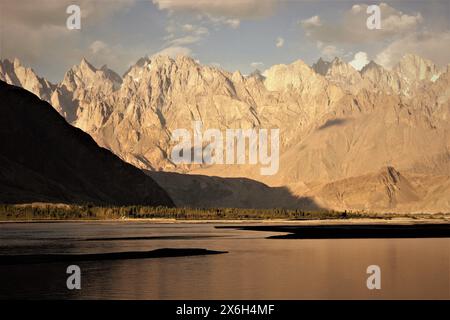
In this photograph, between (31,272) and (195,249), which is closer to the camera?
(31,272)

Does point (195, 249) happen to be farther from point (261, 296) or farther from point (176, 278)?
point (261, 296)

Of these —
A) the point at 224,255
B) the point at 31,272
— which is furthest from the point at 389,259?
the point at 31,272

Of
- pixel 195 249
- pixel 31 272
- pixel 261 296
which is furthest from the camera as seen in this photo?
pixel 195 249

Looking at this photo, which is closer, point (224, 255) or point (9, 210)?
point (224, 255)
